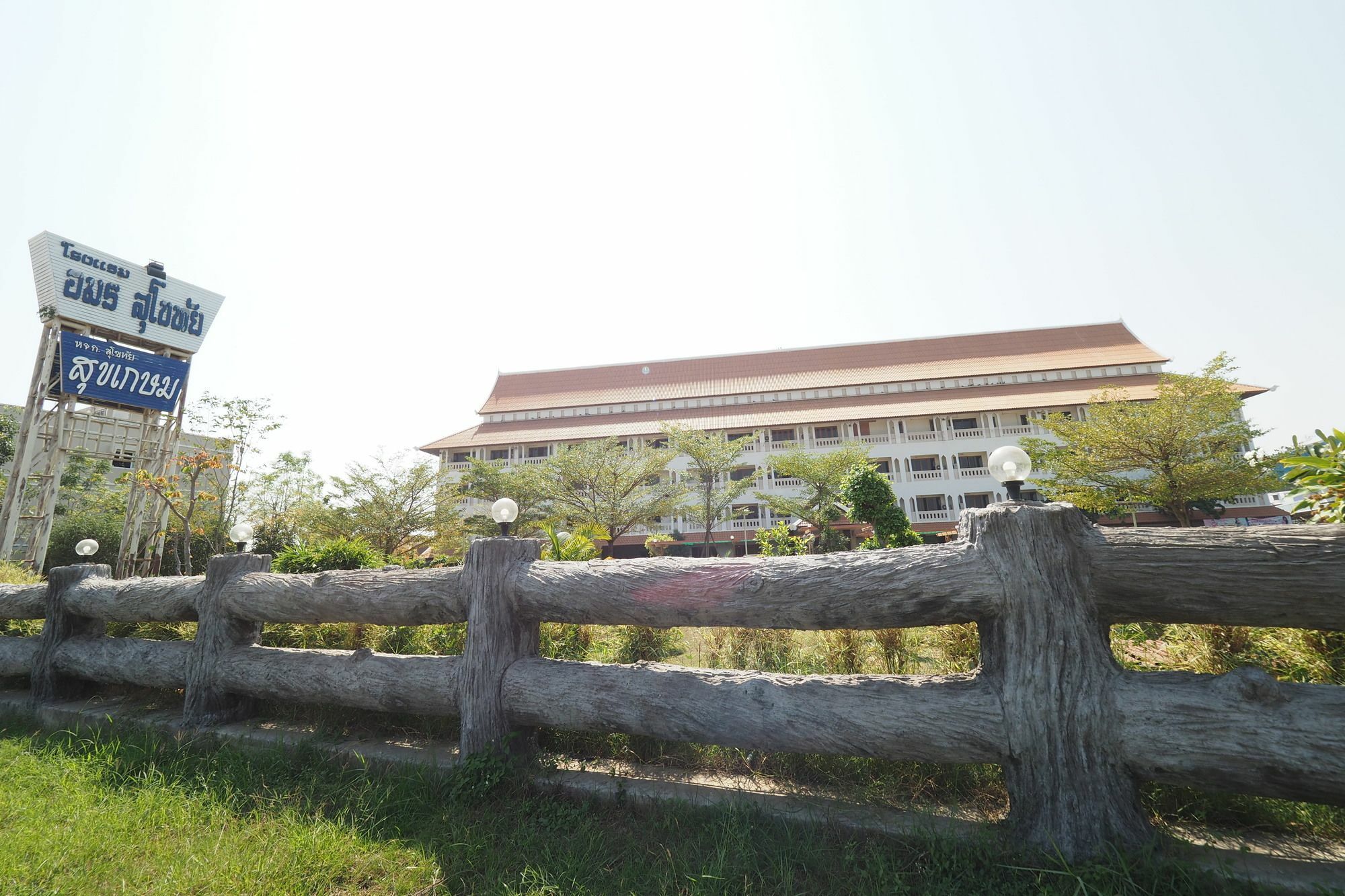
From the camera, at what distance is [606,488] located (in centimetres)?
2255

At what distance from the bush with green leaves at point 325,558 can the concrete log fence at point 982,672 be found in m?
3.61

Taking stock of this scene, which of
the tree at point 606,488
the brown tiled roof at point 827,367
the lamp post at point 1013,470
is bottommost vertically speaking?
the lamp post at point 1013,470

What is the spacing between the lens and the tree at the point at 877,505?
39.0 feet

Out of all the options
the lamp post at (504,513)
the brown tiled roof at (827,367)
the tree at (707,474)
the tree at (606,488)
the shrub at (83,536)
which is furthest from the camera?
the brown tiled roof at (827,367)

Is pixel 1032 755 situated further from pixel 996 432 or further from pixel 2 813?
pixel 996 432

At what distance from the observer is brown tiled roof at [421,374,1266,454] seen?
91.1 ft

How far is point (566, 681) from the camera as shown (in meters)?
2.93

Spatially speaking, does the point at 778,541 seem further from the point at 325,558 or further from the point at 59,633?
the point at 59,633

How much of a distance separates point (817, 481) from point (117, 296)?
23115 mm

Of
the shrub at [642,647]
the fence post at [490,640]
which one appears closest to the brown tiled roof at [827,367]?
the shrub at [642,647]

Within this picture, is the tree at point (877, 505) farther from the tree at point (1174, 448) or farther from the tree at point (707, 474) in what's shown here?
the tree at point (707, 474)

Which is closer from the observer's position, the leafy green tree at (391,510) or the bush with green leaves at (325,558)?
the bush with green leaves at (325,558)

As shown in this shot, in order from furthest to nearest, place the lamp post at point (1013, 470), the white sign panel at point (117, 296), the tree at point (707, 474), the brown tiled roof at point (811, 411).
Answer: the brown tiled roof at point (811, 411) → the tree at point (707, 474) → the white sign panel at point (117, 296) → the lamp post at point (1013, 470)

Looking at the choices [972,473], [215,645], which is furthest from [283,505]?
[972,473]
